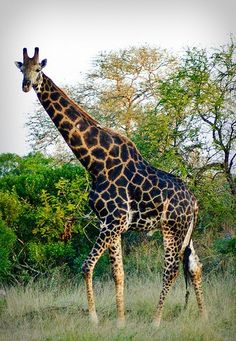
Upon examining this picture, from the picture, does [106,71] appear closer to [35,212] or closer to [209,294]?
[35,212]

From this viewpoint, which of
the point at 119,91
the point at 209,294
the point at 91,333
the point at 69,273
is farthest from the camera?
the point at 119,91

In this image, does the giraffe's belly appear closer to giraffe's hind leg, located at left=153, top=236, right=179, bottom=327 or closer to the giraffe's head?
giraffe's hind leg, located at left=153, top=236, right=179, bottom=327

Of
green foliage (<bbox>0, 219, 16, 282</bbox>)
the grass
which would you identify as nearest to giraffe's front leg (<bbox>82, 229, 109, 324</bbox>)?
the grass

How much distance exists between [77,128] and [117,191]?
3.06ft

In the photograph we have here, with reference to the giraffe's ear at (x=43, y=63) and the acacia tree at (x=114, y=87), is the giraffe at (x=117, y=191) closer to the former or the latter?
the giraffe's ear at (x=43, y=63)

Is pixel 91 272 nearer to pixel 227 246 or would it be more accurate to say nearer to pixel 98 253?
pixel 98 253

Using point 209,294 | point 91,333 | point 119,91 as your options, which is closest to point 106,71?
point 119,91

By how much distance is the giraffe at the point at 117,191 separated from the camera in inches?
338

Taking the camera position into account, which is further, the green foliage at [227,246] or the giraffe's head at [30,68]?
the green foliage at [227,246]

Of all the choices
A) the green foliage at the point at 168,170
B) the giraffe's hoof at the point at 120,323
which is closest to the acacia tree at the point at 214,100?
the green foliage at the point at 168,170

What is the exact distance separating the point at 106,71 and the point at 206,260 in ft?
42.0

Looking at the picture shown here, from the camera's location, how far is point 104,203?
8.55m

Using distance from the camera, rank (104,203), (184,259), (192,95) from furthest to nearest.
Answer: (192,95) < (184,259) < (104,203)

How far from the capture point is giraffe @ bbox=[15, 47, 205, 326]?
858cm
